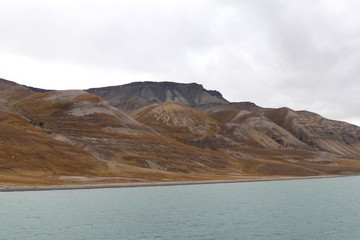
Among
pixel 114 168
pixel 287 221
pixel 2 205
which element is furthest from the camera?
pixel 114 168

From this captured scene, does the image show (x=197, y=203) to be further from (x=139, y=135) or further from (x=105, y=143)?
→ (x=139, y=135)

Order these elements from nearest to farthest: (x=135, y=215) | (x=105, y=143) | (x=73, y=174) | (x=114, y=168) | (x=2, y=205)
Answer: (x=135, y=215) → (x=2, y=205) → (x=73, y=174) → (x=114, y=168) → (x=105, y=143)

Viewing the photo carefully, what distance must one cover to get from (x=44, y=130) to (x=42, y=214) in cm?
11046

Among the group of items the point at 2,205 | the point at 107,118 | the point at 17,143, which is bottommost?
the point at 2,205

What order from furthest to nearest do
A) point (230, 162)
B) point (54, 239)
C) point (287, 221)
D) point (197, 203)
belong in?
1. point (230, 162)
2. point (197, 203)
3. point (287, 221)
4. point (54, 239)

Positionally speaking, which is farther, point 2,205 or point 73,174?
point 73,174

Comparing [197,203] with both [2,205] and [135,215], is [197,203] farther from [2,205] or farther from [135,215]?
[2,205]

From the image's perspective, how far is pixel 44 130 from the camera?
149 meters

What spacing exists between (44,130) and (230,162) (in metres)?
83.5

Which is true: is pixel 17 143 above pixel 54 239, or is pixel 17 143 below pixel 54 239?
above

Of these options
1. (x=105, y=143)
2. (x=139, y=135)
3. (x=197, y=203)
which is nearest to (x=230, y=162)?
(x=139, y=135)

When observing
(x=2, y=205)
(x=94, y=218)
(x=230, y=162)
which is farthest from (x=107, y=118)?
(x=94, y=218)

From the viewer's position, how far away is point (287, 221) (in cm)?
4144

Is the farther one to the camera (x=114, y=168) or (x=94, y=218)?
(x=114, y=168)
